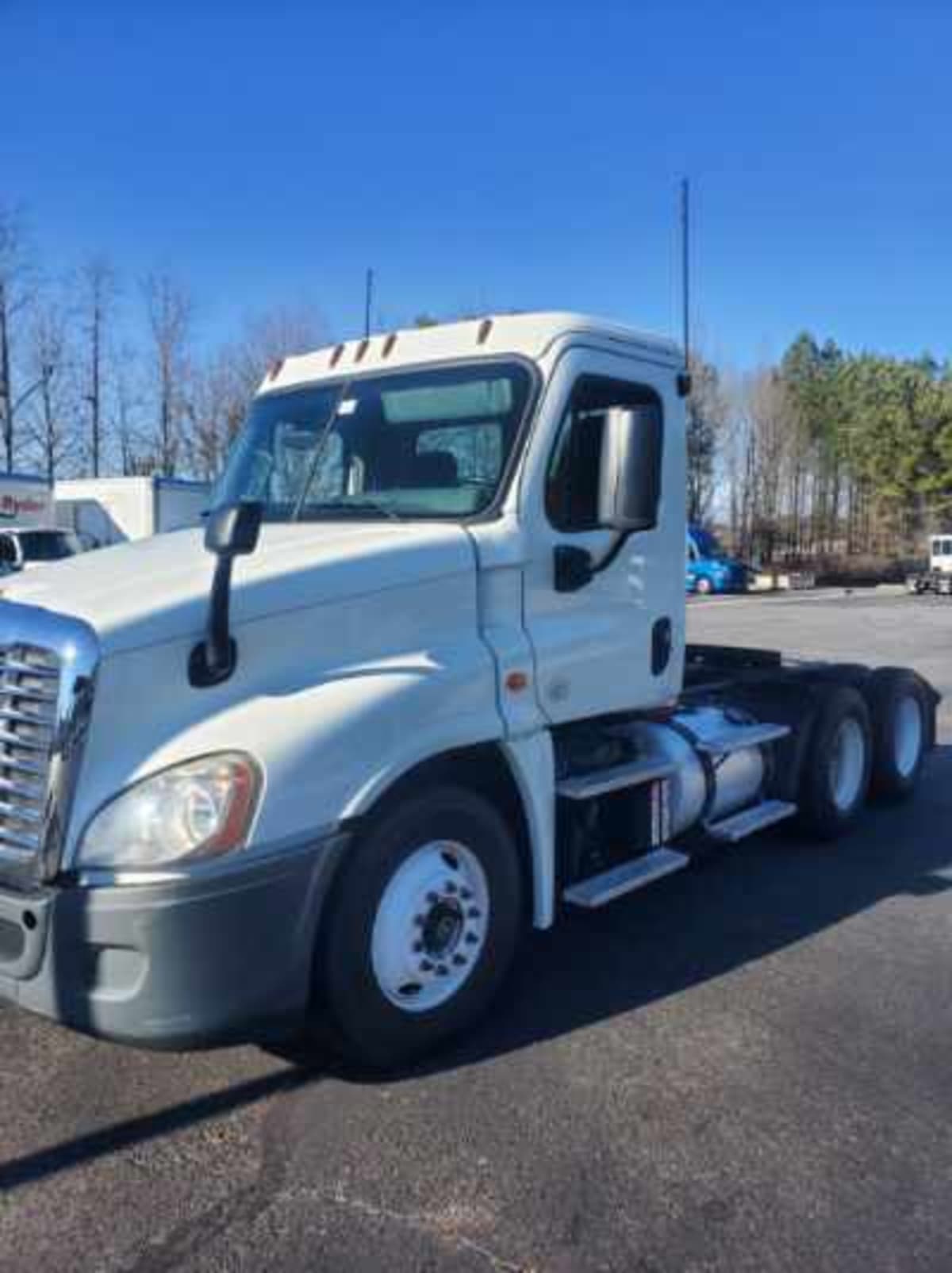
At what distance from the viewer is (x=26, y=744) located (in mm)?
3107

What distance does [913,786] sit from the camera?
25.7ft

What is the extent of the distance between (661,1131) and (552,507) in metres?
2.26

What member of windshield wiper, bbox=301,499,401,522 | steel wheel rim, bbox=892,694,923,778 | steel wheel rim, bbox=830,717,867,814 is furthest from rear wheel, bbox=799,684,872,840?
windshield wiper, bbox=301,499,401,522

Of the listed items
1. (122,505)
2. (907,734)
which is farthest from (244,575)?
(122,505)

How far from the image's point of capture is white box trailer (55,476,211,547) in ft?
83.8

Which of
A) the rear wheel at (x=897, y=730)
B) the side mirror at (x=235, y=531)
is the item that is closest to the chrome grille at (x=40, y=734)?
the side mirror at (x=235, y=531)

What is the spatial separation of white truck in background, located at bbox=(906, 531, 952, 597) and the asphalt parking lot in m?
45.7

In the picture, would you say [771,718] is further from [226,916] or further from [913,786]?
[226,916]

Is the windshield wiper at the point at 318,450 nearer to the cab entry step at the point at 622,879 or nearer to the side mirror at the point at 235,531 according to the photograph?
the side mirror at the point at 235,531

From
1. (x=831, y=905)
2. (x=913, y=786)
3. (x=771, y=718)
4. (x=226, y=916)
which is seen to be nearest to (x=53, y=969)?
(x=226, y=916)

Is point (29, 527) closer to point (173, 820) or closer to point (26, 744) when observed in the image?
point (26, 744)

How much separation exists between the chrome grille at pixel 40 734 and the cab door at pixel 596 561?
1731mm

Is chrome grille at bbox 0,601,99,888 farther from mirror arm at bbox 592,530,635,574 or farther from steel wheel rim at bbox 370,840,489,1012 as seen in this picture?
mirror arm at bbox 592,530,635,574

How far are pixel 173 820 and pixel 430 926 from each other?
1091mm
